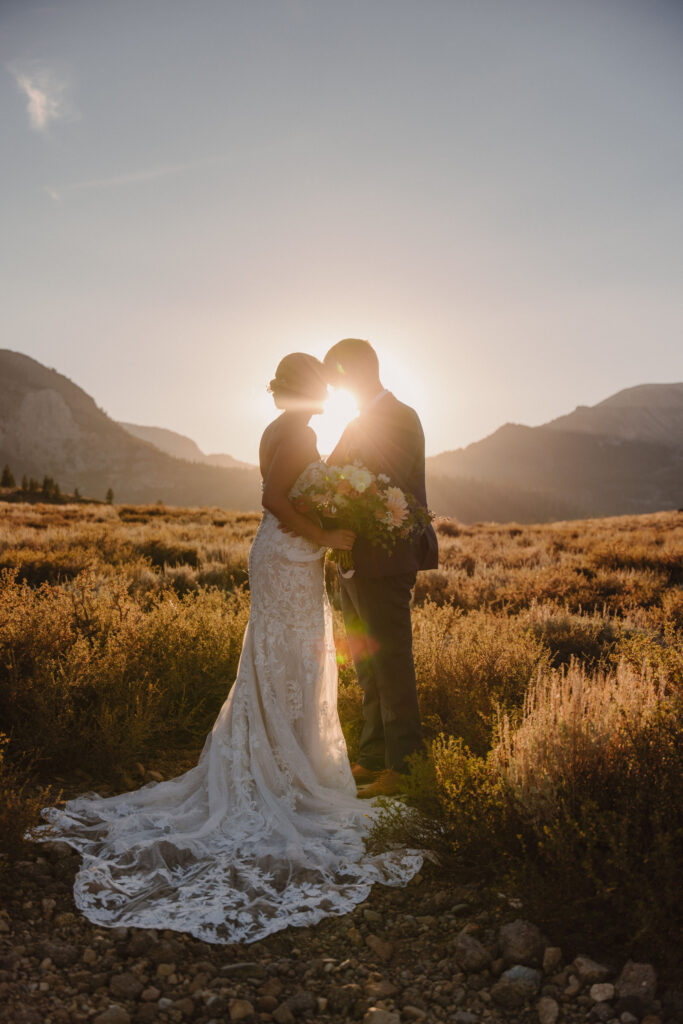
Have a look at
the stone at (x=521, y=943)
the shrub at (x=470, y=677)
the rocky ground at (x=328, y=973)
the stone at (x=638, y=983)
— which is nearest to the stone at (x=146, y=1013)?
the rocky ground at (x=328, y=973)

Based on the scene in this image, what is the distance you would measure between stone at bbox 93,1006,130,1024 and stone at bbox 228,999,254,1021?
35 cm

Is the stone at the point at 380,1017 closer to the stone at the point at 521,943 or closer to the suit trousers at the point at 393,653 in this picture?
the stone at the point at 521,943

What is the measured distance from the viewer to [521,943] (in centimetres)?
251

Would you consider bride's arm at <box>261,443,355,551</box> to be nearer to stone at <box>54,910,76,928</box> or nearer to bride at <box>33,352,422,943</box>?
bride at <box>33,352,422,943</box>

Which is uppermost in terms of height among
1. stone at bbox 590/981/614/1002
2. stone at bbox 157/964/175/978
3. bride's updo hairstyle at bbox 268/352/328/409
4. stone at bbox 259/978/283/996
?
bride's updo hairstyle at bbox 268/352/328/409

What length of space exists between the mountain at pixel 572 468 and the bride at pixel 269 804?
397 ft

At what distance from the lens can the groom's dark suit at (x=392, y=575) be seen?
4.12m

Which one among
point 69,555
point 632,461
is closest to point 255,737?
point 69,555

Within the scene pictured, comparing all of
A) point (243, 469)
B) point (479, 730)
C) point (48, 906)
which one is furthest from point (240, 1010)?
point (243, 469)

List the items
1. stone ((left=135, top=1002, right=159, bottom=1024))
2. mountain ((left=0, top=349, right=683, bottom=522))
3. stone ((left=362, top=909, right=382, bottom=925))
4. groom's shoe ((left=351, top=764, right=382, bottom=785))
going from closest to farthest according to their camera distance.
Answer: stone ((left=135, top=1002, right=159, bottom=1024)), stone ((left=362, top=909, right=382, bottom=925)), groom's shoe ((left=351, top=764, right=382, bottom=785)), mountain ((left=0, top=349, right=683, bottom=522))

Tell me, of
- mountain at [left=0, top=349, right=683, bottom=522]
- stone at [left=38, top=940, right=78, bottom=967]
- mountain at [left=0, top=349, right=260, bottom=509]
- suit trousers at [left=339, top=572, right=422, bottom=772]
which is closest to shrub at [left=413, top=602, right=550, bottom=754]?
suit trousers at [left=339, top=572, right=422, bottom=772]

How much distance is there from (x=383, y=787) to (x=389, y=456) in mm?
2039

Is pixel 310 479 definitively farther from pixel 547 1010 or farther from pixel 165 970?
pixel 547 1010

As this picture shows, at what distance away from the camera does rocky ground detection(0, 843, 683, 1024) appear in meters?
2.24
